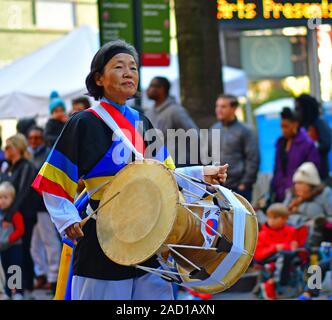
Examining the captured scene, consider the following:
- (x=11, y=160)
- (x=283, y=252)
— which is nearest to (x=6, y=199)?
(x=11, y=160)

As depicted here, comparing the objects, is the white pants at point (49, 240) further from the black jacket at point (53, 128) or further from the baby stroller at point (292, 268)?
the baby stroller at point (292, 268)

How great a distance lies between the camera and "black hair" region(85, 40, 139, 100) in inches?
235

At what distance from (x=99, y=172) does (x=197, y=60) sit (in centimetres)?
773

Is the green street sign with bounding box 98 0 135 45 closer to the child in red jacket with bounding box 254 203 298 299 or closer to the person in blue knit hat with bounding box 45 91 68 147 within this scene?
the person in blue knit hat with bounding box 45 91 68 147

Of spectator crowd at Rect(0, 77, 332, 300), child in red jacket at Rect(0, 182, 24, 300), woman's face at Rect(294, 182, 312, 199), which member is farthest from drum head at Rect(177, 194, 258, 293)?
child in red jacket at Rect(0, 182, 24, 300)

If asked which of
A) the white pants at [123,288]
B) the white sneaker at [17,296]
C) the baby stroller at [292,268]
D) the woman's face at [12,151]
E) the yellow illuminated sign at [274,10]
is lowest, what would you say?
the white sneaker at [17,296]

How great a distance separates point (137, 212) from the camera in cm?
565

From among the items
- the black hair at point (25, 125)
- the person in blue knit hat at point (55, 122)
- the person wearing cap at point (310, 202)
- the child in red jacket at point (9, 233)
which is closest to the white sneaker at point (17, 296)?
the child in red jacket at point (9, 233)

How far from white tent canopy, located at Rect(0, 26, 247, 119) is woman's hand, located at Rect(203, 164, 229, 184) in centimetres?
959

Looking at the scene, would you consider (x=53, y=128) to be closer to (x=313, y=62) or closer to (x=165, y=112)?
(x=165, y=112)

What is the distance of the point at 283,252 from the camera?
10461 millimetres

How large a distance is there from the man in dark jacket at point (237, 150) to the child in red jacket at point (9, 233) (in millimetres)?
2101

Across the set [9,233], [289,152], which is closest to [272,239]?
[289,152]

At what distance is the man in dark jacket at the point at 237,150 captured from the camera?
11547 millimetres
